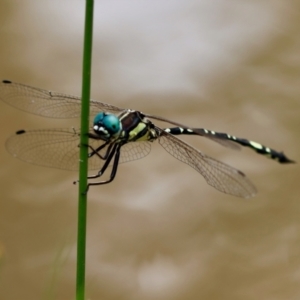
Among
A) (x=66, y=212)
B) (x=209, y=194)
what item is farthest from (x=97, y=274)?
(x=209, y=194)

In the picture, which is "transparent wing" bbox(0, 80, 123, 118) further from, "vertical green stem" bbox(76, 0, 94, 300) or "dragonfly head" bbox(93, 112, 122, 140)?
"vertical green stem" bbox(76, 0, 94, 300)

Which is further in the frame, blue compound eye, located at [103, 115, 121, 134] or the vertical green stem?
blue compound eye, located at [103, 115, 121, 134]

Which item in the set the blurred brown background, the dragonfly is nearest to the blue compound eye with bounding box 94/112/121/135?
the dragonfly

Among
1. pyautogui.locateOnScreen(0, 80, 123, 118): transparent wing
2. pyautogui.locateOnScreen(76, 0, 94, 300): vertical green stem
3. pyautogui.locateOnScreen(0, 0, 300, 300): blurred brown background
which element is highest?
pyautogui.locateOnScreen(0, 0, 300, 300): blurred brown background

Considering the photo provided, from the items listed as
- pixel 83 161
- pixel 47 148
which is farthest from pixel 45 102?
pixel 83 161

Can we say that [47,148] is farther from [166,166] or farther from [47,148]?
[166,166]

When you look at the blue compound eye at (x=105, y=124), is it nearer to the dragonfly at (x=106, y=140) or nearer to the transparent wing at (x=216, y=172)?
the dragonfly at (x=106, y=140)

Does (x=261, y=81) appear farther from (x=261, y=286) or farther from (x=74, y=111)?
(x=74, y=111)
